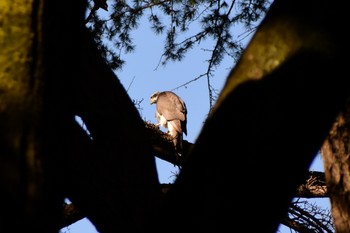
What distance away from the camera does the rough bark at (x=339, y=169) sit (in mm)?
1393

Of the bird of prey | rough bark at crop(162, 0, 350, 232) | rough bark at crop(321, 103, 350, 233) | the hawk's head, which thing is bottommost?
rough bark at crop(162, 0, 350, 232)

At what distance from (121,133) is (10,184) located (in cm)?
70

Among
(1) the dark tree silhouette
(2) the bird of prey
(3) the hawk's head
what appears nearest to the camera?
(1) the dark tree silhouette

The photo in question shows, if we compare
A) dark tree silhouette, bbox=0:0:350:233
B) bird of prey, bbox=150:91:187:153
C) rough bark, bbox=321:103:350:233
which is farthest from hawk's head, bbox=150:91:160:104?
dark tree silhouette, bbox=0:0:350:233

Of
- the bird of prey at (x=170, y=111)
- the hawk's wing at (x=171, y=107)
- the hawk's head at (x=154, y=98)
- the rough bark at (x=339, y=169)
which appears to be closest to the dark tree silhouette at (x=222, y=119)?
the rough bark at (x=339, y=169)

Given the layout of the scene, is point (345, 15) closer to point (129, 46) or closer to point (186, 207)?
point (186, 207)

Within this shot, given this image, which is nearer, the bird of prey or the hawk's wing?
the bird of prey

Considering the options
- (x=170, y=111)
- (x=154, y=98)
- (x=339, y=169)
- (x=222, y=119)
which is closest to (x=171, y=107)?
(x=170, y=111)

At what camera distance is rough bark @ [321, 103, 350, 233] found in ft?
4.57

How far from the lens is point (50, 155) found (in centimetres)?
87

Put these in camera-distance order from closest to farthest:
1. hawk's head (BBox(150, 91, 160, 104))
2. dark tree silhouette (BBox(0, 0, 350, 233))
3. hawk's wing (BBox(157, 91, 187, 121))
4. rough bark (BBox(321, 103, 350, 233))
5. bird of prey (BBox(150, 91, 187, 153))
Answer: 1. dark tree silhouette (BBox(0, 0, 350, 233))
2. rough bark (BBox(321, 103, 350, 233))
3. bird of prey (BBox(150, 91, 187, 153))
4. hawk's wing (BBox(157, 91, 187, 121))
5. hawk's head (BBox(150, 91, 160, 104))

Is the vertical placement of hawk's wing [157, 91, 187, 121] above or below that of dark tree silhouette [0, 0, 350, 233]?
above

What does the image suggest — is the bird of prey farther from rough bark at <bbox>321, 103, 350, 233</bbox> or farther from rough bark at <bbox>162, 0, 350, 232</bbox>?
rough bark at <bbox>162, 0, 350, 232</bbox>

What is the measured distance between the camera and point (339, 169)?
1.42 m
